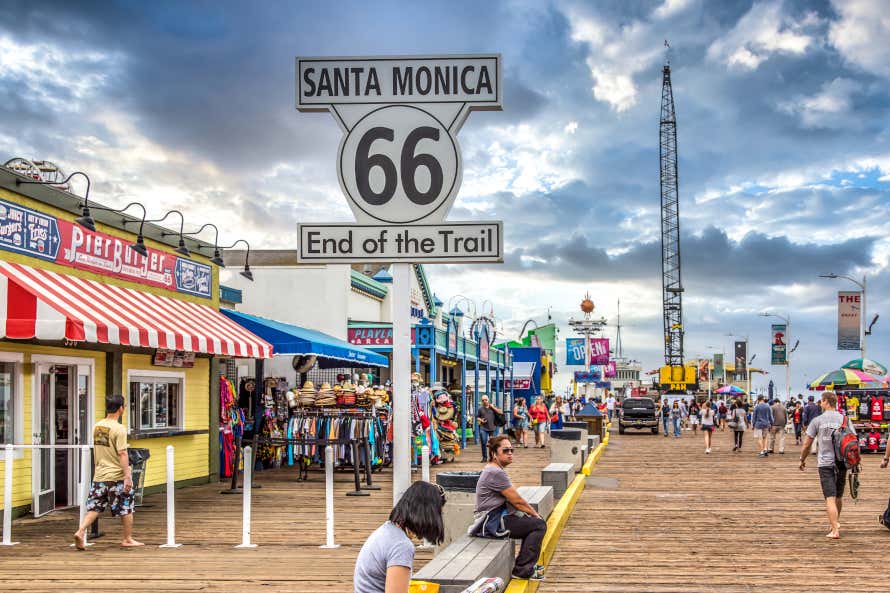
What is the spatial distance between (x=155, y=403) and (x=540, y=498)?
317 inches

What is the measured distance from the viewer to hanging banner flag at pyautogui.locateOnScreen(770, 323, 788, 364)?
219 ft

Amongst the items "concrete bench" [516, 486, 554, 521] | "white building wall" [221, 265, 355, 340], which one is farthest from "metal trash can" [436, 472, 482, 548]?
"white building wall" [221, 265, 355, 340]

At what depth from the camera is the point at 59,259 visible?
541 inches

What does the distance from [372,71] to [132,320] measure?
869cm

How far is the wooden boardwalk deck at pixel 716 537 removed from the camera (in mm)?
9633

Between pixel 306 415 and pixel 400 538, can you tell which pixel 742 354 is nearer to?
pixel 306 415

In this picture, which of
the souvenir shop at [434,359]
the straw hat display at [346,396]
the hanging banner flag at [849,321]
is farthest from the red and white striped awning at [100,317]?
the hanging banner flag at [849,321]

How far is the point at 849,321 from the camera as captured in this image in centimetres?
4638

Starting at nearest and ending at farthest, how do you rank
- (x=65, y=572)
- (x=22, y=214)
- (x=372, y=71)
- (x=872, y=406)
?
(x=372, y=71), (x=65, y=572), (x=22, y=214), (x=872, y=406)

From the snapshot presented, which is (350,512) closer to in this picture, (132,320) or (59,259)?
(132,320)

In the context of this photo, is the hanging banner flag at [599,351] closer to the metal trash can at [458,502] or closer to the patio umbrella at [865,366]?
the patio umbrella at [865,366]

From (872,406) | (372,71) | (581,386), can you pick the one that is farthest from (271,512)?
(581,386)

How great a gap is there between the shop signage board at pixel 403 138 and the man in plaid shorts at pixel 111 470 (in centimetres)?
603

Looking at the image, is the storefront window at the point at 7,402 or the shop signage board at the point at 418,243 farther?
the storefront window at the point at 7,402
